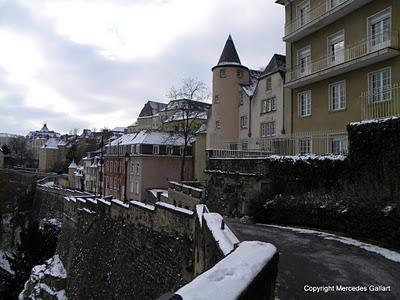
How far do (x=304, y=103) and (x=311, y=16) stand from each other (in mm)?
4661

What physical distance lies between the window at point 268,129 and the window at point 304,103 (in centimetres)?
428

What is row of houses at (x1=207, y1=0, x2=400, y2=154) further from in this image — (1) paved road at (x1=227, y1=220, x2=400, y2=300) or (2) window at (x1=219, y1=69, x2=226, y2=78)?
(1) paved road at (x1=227, y1=220, x2=400, y2=300)

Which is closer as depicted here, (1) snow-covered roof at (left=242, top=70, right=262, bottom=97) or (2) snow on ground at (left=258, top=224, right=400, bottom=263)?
(2) snow on ground at (left=258, top=224, right=400, bottom=263)

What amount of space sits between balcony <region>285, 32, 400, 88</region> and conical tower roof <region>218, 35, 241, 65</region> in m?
10.1

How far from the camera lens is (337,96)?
60.5 feet

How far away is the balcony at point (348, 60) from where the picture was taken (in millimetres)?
15398

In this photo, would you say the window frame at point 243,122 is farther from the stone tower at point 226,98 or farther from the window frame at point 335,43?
the window frame at point 335,43

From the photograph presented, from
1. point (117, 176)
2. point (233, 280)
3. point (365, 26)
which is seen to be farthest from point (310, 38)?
point (117, 176)

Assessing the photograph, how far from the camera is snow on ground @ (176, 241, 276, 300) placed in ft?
7.68

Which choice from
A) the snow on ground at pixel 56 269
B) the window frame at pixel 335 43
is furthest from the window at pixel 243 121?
the snow on ground at pixel 56 269

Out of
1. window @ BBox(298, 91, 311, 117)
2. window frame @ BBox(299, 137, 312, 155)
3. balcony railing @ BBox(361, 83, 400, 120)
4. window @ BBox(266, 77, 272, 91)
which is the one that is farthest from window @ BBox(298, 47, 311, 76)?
window @ BBox(266, 77, 272, 91)

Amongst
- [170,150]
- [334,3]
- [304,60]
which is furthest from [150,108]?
[334,3]

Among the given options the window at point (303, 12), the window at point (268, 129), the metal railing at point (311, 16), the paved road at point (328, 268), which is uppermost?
the window at point (303, 12)

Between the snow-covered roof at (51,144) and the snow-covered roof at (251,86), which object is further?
the snow-covered roof at (51,144)
